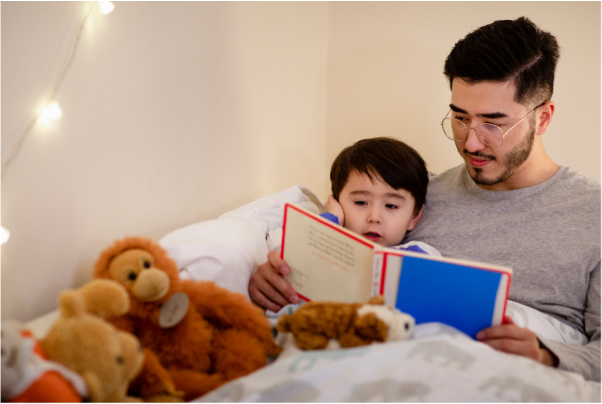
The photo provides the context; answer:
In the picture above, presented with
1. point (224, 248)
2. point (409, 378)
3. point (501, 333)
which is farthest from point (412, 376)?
point (224, 248)

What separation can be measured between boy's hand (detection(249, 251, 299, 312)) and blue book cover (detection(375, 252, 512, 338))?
9.9 inches

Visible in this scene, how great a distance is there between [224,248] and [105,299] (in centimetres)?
36

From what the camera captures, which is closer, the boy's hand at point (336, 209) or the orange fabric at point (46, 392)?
the orange fabric at point (46, 392)

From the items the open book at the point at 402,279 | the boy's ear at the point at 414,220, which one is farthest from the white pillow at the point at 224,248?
the boy's ear at the point at 414,220

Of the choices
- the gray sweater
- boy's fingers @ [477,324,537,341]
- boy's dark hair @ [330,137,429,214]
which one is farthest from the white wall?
boy's fingers @ [477,324,537,341]

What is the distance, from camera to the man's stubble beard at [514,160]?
1.29 meters

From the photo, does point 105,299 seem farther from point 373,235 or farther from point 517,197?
point 517,197

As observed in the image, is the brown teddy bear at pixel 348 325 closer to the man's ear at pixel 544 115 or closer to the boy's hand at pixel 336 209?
the boy's hand at pixel 336 209

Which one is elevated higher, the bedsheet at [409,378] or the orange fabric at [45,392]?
the orange fabric at [45,392]

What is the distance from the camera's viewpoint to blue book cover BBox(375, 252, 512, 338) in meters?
0.81

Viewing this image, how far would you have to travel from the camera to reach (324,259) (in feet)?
3.17

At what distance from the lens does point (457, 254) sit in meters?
1.32

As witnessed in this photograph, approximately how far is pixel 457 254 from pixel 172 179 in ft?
2.77

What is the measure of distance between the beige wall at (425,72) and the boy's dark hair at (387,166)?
64 cm
